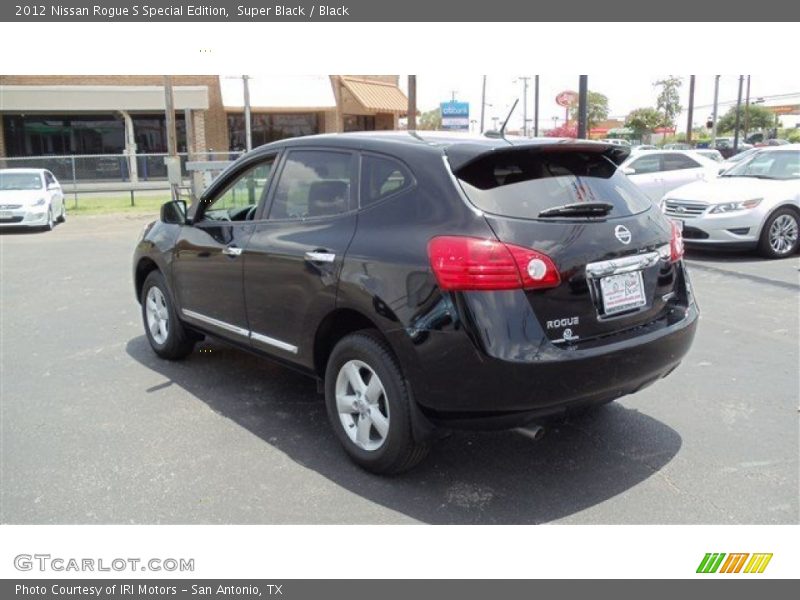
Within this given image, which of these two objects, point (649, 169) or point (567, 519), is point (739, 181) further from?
point (567, 519)

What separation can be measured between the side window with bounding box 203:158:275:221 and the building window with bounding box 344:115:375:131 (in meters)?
30.8

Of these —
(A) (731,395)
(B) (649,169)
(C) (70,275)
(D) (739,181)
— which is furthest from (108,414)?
(B) (649,169)

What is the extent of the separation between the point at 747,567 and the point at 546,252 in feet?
5.26

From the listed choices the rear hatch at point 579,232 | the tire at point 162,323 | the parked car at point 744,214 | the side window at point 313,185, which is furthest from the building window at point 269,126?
the rear hatch at point 579,232

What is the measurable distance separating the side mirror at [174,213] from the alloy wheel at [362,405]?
7.45 ft

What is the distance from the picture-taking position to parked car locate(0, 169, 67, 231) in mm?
15195

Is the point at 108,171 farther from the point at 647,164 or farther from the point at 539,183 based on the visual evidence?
the point at 539,183

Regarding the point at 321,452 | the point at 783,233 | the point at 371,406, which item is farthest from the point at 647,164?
the point at 371,406

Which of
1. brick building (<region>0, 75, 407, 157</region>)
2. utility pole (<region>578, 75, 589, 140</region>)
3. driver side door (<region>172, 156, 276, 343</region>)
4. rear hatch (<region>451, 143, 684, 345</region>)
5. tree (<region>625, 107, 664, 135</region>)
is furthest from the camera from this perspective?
tree (<region>625, 107, 664, 135</region>)

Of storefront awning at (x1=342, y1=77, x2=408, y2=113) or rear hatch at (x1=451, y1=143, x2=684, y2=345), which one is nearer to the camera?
rear hatch at (x1=451, y1=143, x2=684, y2=345)

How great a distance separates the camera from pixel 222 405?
4.83m

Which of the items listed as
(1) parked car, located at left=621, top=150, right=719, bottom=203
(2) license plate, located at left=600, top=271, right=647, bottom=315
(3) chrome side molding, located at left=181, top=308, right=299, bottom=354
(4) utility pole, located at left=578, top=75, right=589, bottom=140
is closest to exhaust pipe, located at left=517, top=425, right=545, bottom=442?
(2) license plate, located at left=600, top=271, right=647, bottom=315

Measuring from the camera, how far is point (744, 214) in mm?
10023

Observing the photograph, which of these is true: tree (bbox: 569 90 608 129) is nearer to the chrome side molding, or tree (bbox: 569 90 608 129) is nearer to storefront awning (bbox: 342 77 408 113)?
storefront awning (bbox: 342 77 408 113)
